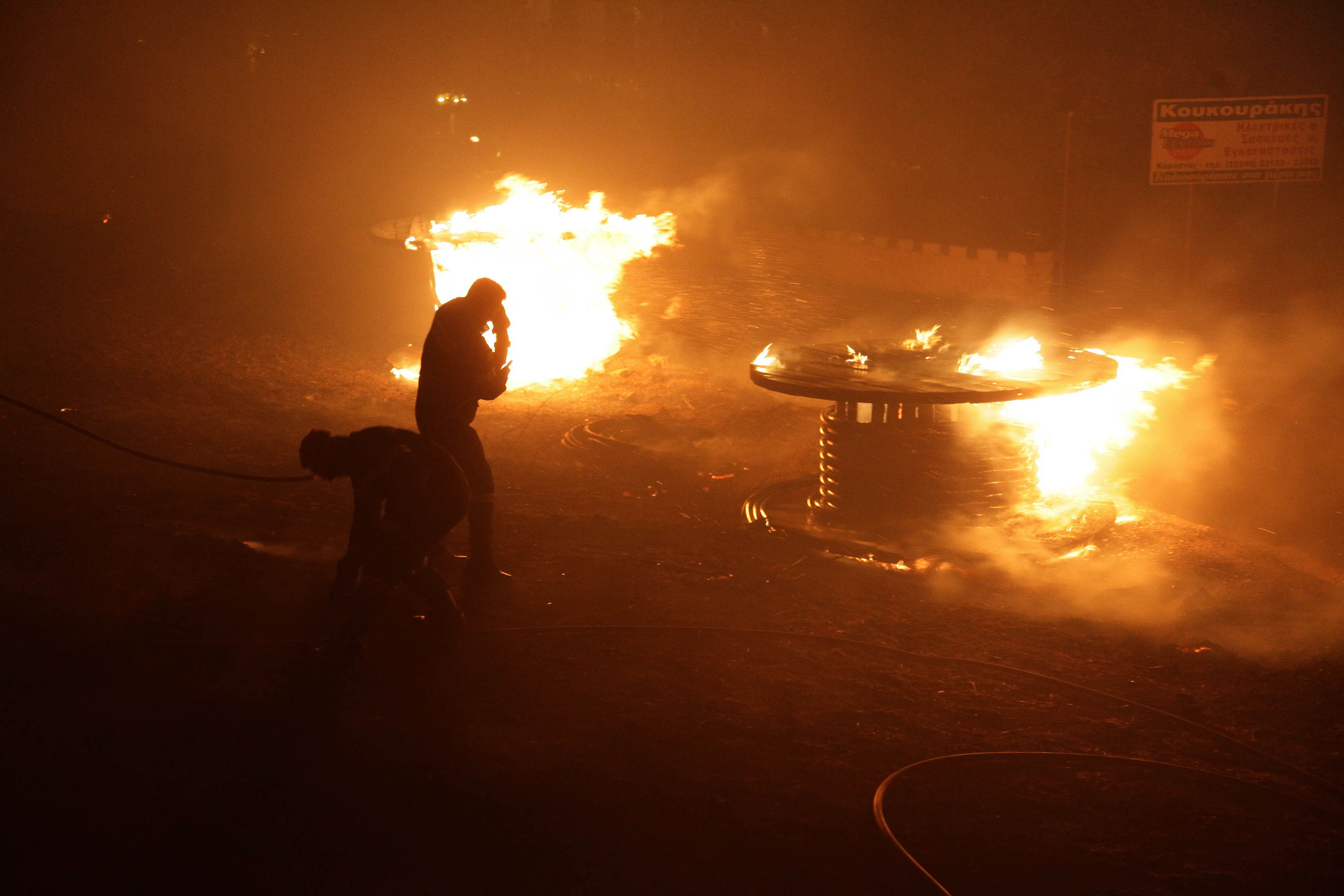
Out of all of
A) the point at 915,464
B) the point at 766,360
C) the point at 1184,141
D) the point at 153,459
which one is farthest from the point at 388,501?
the point at 1184,141

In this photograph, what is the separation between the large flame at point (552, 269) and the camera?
40.8 feet

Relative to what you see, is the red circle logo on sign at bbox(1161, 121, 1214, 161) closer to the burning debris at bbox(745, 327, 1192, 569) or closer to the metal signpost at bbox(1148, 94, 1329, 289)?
the metal signpost at bbox(1148, 94, 1329, 289)

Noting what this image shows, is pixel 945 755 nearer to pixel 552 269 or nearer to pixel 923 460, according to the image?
pixel 923 460

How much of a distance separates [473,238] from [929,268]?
507 cm

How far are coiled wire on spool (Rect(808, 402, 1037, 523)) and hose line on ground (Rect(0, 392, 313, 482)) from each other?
349 cm

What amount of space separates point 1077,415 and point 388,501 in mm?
6148

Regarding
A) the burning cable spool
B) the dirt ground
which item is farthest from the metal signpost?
the dirt ground

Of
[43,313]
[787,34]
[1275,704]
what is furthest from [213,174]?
[1275,704]

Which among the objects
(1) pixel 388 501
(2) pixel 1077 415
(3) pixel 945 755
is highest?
(2) pixel 1077 415

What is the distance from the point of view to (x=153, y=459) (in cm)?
548

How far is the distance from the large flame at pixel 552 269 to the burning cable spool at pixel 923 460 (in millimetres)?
5238

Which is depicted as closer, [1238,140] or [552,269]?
[1238,140]

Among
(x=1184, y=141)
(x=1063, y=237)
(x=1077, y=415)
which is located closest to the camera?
(x=1077, y=415)

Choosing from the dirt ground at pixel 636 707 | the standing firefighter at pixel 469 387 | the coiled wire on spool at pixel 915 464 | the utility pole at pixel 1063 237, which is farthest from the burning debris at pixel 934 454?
the utility pole at pixel 1063 237
